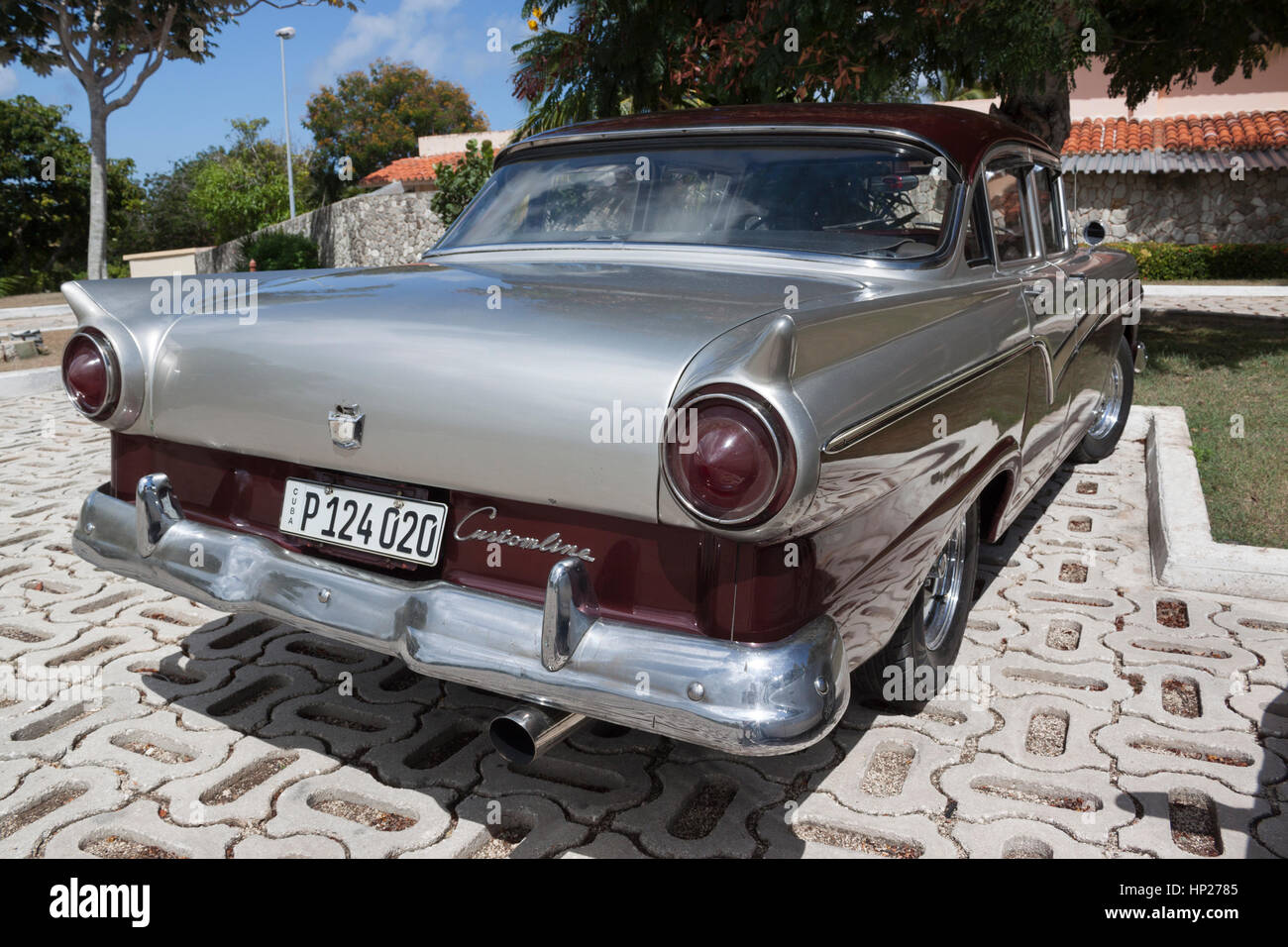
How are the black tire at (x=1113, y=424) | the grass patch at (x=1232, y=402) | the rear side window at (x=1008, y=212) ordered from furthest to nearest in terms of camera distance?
the black tire at (x=1113, y=424) → the grass patch at (x=1232, y=402) → the rear side window at (x=1008, y=212)

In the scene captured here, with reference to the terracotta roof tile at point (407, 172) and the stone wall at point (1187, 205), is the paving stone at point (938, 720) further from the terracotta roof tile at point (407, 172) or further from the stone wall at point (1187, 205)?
the terracotta roof tile at point (407, 172)

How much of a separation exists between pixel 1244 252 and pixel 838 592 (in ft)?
67.4

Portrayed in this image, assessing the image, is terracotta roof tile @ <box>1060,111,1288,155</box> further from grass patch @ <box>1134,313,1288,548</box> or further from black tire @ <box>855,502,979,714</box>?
black tire @ <box>855,502,979,714</box>

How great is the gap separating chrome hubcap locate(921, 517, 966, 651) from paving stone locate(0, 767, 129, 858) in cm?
235

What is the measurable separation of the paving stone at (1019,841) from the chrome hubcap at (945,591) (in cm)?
73

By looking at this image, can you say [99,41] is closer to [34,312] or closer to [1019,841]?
[34,312]

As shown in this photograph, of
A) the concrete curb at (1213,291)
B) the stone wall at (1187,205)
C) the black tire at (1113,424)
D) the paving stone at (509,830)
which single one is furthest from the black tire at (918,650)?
the stone wall at (1187,205)

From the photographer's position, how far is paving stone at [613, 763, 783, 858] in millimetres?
2342

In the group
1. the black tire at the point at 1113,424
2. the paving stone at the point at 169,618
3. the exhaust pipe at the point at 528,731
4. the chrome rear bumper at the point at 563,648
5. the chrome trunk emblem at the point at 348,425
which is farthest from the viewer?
the black tire at the point at 1113,424

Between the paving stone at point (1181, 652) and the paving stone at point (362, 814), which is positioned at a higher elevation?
the paving stone at point (1181, 652)

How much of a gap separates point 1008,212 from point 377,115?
5604 centimetres

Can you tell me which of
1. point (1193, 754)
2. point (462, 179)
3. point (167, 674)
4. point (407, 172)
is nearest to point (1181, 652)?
point (1193, 754)

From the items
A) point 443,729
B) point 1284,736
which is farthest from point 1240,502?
point 443,729

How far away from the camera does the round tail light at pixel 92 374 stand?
97.4 inches
